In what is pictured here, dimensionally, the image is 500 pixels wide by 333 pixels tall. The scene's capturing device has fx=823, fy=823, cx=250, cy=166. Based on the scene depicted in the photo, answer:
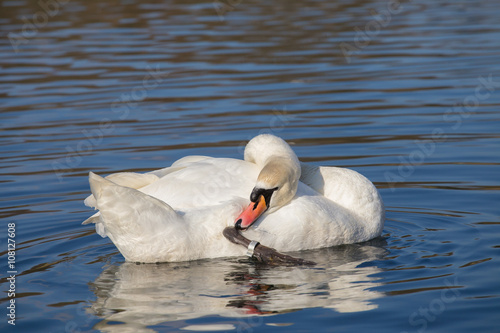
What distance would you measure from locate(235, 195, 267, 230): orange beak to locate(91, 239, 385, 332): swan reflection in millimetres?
365

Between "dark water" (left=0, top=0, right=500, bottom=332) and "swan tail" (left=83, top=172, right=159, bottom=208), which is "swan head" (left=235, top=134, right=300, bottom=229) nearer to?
"dark water" (left=0, top=0, right=500, bottom=332)

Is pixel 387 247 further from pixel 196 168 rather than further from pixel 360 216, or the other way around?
pixel 196 168

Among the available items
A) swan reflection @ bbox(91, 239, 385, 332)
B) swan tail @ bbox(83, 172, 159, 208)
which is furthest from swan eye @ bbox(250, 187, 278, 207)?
swan tail @ bbox(83, 172, 159, 208)

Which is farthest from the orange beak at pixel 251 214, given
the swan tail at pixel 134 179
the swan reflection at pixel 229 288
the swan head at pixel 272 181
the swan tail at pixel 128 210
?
the swan tail at pixel 134 179

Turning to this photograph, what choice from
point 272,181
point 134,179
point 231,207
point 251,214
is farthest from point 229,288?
point 134,179

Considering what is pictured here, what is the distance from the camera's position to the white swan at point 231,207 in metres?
6.32

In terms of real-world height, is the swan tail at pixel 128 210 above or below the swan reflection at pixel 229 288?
above

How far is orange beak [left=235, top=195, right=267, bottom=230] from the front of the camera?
21.0 feet

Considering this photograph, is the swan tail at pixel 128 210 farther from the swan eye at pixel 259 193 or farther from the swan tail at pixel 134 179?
the swan tail at pixel 134 179

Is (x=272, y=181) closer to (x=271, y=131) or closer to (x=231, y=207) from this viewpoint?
(x=231, y=207)

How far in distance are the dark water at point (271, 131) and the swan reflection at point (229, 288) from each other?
20 mm

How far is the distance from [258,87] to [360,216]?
750 centimetres

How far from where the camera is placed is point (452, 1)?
26078 millimetres

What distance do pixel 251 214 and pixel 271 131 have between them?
5082mm
